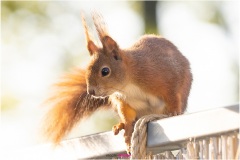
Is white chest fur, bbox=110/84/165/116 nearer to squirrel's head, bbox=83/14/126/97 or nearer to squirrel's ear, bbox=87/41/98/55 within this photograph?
squirrel's head, bbox=83/14/126/97

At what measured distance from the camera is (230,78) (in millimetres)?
8062

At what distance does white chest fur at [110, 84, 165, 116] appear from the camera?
2.29 m

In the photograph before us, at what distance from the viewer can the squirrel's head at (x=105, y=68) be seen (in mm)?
2332

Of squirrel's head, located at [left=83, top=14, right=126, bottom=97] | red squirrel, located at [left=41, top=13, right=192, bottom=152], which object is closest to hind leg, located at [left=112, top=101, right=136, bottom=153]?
red squirrel, located at [left=41, top=13, right=192, bottom=152]

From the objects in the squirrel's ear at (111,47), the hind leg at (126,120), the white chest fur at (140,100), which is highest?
the squirrel's ear at (111,47)

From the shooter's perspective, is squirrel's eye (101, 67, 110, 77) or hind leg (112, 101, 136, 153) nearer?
hind leg (112, 101, 136, 153)

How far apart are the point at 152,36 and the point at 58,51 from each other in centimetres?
557

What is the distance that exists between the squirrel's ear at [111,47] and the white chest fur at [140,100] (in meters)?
0.11

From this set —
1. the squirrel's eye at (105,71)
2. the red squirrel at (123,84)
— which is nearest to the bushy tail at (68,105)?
the red squirrel at (123,84)

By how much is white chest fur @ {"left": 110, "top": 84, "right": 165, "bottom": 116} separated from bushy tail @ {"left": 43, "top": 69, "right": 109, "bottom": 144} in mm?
71

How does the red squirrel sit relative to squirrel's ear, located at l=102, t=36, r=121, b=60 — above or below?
below

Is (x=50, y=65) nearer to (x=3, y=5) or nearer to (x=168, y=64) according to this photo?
(x=3, y=5)

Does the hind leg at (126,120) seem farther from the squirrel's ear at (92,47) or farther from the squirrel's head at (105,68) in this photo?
the squirrel's ear at (92,47)

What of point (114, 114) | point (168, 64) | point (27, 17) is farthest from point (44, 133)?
point (27, 17)
